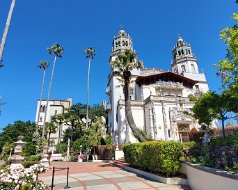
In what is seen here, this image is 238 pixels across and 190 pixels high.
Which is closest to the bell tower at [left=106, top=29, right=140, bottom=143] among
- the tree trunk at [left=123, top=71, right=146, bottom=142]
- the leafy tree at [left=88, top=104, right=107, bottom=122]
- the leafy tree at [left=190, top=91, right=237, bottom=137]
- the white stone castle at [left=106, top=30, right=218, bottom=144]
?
the white stone castle at [left=106, top=30, right=218, bottom=144]

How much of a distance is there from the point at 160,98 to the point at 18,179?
1118 inches

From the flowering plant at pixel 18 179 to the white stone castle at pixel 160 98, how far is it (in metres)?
Result: 18.8

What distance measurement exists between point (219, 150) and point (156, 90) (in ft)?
97.1

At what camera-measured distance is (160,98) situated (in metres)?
32.3

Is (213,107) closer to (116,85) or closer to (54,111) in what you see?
(116,85)

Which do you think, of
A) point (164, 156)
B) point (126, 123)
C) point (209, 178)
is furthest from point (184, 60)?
point (209, 178)

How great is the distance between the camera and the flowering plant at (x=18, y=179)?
5.96 metres

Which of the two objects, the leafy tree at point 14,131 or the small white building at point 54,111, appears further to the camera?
the small white building at point 54,111

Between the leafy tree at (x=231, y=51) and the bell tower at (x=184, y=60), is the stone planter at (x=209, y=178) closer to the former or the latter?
the leafy tree at (x=231, y=51)

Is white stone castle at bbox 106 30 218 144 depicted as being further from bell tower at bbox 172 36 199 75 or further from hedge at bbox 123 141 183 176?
hedge at bbox 123 141 183 176

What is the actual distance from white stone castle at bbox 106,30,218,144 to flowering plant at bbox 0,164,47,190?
1878 centimetres

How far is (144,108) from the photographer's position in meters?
34.8

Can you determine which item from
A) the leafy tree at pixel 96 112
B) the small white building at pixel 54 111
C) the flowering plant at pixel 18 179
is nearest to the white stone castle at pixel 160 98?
the leafy tree at pixel 96 112

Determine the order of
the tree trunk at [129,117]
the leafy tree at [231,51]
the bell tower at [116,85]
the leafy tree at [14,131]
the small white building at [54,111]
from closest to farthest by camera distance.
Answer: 1. the leafy tree at [231,51]
2. the tree trunk at [129,117]
3. the bell tower at [116,85]
4. the leafy tree at [14,131]
5. the small white building at [54,111]
